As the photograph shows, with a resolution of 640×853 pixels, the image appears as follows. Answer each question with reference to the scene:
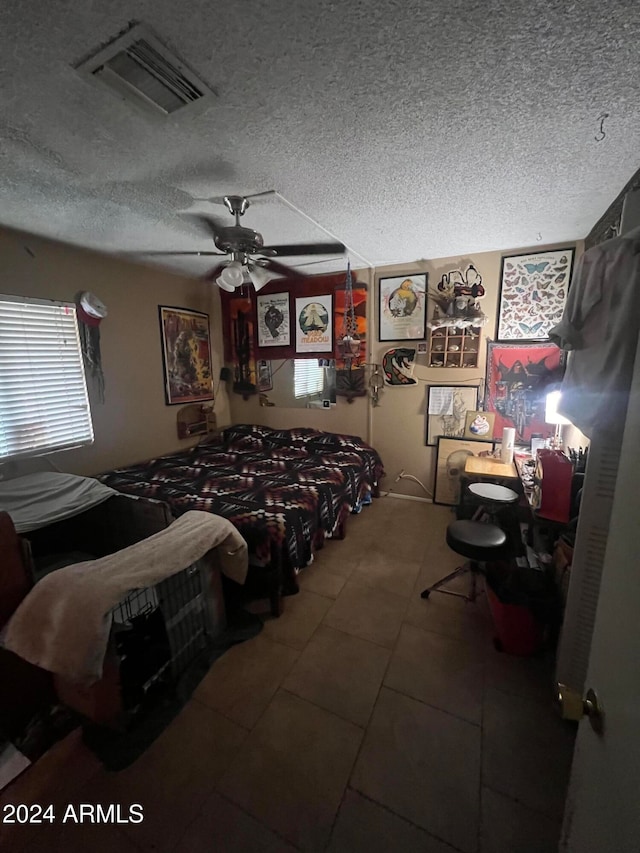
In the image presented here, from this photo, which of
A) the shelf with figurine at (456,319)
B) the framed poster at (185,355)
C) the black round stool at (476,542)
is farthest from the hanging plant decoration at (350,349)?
the black round stool at (476,542)

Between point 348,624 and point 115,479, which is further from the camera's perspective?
point 115,479

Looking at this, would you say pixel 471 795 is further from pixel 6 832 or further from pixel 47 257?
pixel 47 257

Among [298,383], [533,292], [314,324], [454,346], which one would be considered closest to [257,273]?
[314,324]

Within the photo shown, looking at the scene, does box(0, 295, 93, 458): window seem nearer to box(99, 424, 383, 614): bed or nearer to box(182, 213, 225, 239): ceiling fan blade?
box(99, 424, 383, 614): bed

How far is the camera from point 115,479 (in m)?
2.96

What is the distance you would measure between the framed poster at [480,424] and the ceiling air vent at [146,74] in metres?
3.13

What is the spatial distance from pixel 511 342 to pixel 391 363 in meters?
1.16

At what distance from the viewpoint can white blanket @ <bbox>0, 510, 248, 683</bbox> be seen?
1.24m

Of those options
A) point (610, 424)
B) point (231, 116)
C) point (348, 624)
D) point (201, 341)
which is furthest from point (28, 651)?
point (201, 341)

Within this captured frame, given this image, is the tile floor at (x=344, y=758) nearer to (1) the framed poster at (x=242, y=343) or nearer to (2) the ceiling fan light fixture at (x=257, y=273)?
(2) the ceiling fan light fixture at (x=257, y=273)

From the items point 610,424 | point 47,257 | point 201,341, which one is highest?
point 47,257

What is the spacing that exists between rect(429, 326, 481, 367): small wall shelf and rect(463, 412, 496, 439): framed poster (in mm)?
509

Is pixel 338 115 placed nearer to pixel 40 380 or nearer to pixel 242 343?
pixel 40 380

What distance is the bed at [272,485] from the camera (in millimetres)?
2164
